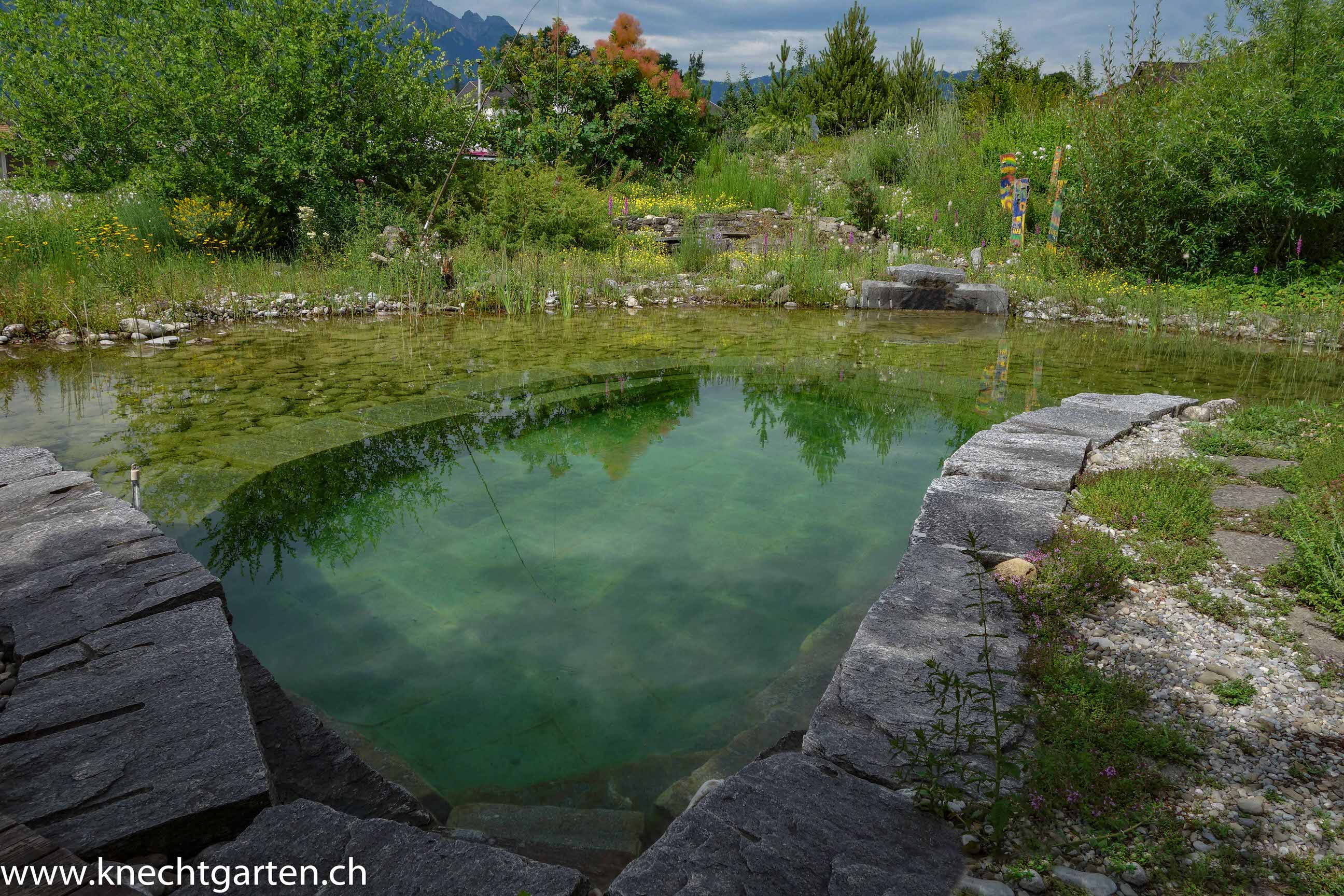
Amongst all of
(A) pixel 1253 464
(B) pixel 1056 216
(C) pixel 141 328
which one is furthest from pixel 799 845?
(B) pixel 1056 216

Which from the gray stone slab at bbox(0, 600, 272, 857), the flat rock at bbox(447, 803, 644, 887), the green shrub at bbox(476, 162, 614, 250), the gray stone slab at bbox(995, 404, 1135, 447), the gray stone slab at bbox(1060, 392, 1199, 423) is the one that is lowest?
the flat rock at bbox(447, 803, 644, 887)

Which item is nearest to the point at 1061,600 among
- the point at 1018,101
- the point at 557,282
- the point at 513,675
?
the point at 513,675

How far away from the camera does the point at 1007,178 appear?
11.8 m

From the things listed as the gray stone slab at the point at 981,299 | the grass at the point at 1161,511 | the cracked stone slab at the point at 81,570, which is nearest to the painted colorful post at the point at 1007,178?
the gray stone slab at the point at 981,299

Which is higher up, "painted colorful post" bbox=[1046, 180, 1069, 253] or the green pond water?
"painted colorful post" bbox=[1046, 180, 1069, 253]

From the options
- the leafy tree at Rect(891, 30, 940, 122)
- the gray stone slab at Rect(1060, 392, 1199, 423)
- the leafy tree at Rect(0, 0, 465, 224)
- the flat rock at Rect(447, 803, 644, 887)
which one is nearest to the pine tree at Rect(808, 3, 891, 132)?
the leafy tree at Rect(891, 30, 940, 122)

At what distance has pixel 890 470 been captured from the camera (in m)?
4.24

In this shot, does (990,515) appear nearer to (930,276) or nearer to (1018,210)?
(930,276)

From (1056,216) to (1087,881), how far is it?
11302 mm

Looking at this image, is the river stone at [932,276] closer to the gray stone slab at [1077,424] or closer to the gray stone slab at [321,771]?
the gray stone slab at [1077,424]

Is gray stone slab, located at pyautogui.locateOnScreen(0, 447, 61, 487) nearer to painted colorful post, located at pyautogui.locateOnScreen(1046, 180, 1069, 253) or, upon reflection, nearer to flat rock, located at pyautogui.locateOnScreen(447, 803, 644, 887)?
flat rock, located at pyautogui.locateOnScreen(447, 803, 644, 887)

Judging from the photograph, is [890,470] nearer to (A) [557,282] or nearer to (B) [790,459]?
(B) [790,459]

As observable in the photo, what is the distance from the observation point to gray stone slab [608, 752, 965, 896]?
4.41 feet

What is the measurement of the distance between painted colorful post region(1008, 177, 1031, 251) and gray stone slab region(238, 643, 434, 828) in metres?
11.8
